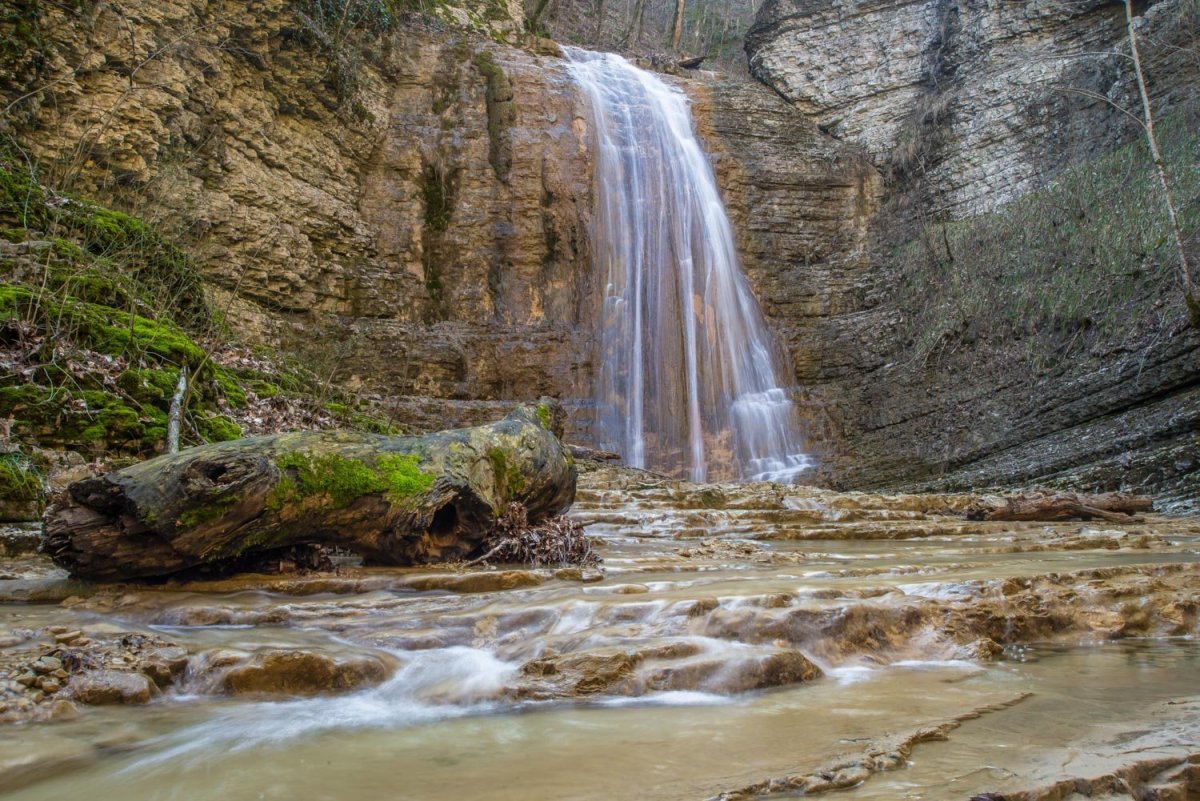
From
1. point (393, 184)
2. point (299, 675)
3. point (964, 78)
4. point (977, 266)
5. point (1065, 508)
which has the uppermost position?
point (964, 78)

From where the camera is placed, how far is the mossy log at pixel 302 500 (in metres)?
3.79

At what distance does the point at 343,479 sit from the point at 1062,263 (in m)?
13.7

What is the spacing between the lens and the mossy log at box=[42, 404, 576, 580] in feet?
12.4

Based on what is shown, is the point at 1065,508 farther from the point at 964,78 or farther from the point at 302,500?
the point at 964,78

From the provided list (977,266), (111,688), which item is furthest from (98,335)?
(977,266)

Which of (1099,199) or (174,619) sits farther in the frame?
(1099,199)

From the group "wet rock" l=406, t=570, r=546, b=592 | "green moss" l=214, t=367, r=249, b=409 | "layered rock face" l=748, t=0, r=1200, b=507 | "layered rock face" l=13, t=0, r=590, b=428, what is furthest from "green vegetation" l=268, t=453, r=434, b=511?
"layered rock face" l=748, t=0, r=1200, b=507

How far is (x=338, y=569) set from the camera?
456cm

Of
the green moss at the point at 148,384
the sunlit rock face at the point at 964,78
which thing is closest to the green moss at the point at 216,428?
the green moss at the point at 148,384

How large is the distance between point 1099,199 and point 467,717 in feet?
52.3

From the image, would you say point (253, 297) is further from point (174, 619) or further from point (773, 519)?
point (174, 619)

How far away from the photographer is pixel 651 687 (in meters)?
2.54

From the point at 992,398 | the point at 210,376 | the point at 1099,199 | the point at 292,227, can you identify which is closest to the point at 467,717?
the point at 210,376

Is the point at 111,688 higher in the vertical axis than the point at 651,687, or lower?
higher
